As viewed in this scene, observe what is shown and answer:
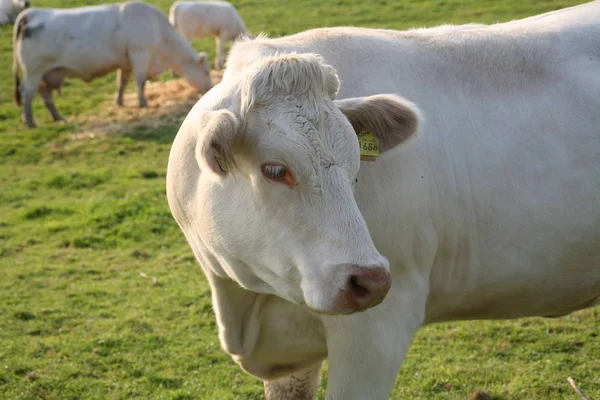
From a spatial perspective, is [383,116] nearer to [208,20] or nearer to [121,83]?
[121,83]

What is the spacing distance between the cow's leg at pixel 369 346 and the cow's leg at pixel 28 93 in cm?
1252

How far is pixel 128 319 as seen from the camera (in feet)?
23.2

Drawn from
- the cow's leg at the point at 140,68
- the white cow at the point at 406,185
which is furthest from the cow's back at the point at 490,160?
the cow's leg at the point at 140,68

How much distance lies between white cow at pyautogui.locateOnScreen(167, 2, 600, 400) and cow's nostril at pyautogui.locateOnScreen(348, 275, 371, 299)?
0.56ft

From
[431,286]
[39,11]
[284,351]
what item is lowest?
[39,11]

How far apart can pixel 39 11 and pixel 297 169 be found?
14.8 metres

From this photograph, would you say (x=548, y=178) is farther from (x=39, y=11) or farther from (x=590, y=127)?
(x=39, y=11)

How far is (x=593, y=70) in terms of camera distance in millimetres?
4449

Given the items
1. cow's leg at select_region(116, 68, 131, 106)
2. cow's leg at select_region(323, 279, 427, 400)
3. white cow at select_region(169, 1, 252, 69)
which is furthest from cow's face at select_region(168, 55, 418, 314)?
white cow at select_region(169, 1, 252, 69)

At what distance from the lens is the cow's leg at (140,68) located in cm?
1595

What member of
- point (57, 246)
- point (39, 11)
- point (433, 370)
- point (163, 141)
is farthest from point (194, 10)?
point (433, 370)

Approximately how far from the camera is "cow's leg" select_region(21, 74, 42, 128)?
15375 mm

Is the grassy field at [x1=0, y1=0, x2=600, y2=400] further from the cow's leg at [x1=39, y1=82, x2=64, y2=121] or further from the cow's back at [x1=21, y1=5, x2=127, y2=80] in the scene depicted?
the cow's back at [x1=21, y1=5, x2=127, y2=80]

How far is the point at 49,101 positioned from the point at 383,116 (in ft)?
43.6
